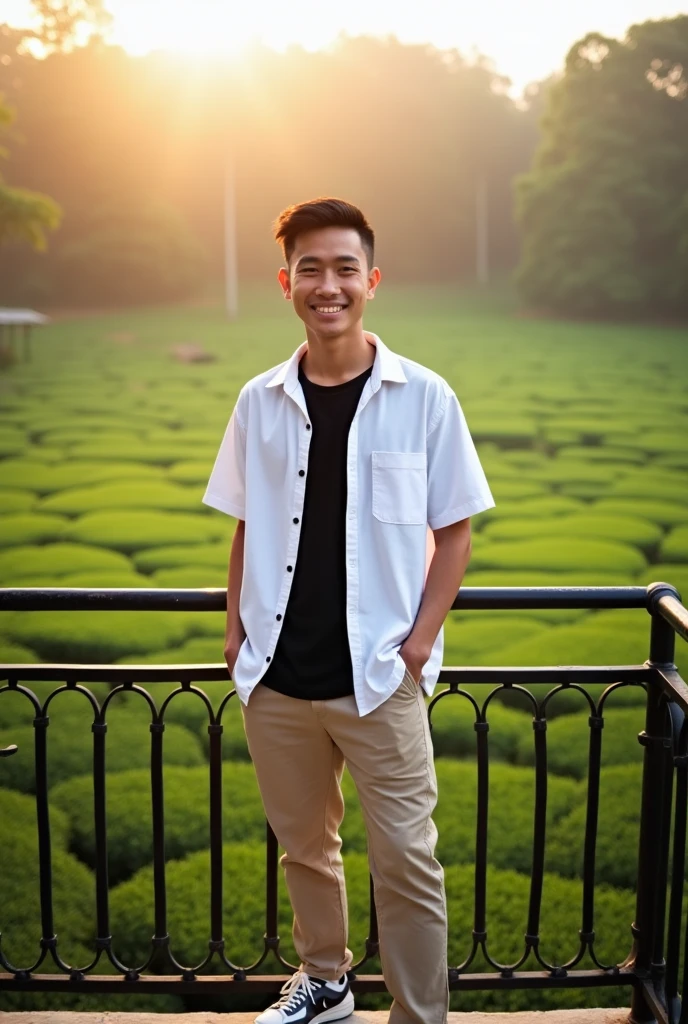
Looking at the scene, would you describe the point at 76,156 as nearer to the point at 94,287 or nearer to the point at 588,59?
the point at 94,287

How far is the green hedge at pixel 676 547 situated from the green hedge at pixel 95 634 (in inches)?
115

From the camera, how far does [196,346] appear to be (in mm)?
10133

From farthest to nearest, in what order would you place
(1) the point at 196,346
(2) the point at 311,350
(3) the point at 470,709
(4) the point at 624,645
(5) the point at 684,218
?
1. (1) the point at 196,346
2. (5) the point at 684,218
3. (4) the point at 624,645
4. (3) the point at 470,709
5. (2) the point at 311,350

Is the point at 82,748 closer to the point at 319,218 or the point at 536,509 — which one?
the point at 319,218

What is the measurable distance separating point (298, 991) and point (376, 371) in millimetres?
829

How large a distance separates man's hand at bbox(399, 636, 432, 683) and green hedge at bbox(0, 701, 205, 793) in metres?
2.29

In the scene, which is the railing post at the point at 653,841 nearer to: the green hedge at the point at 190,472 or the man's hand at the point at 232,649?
the man's hand at the point at 232,649

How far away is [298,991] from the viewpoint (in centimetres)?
138

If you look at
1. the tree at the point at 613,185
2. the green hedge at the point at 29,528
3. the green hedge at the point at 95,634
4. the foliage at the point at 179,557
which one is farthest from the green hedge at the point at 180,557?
the tree at the point at 613,185

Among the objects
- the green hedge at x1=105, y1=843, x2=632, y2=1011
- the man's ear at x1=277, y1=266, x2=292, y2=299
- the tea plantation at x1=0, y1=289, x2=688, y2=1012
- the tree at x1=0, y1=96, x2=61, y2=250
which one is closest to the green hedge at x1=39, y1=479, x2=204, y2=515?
the tea plantation at x1=0, y1=289, x2=688, y2=1012

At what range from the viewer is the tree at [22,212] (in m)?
8.04

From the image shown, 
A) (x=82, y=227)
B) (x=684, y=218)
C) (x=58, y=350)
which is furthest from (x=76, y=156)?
(x=684, y=218)

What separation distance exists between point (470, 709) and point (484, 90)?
8084 millimetres

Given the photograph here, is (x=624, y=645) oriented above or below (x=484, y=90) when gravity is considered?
below
